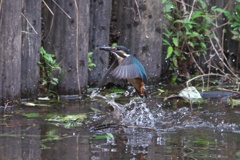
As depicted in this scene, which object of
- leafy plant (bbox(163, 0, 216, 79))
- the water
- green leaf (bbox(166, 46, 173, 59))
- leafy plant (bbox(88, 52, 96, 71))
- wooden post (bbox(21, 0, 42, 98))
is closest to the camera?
the water

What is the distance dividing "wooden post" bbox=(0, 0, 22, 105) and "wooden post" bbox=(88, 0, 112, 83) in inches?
55.8

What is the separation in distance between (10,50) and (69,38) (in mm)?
973

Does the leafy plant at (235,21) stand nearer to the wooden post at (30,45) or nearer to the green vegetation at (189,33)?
the green vegetation at (189,33)

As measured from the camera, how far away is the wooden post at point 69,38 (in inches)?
305

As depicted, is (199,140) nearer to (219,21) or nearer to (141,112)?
(141,112)

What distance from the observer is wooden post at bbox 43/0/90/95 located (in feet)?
25.4

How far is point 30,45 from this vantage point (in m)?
7.45

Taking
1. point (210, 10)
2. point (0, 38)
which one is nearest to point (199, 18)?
point (210, 10)

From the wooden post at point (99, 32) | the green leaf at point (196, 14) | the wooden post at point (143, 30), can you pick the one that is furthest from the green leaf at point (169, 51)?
the wooden post at point (99, 32)

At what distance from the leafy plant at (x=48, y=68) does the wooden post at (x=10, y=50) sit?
1.79 feet

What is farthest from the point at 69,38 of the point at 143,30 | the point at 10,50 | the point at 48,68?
the point at 143,30

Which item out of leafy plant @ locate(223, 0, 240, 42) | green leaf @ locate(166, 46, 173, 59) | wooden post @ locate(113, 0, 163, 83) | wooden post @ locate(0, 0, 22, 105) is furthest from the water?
leafy plant @ locate(223, 0, 240, 42)

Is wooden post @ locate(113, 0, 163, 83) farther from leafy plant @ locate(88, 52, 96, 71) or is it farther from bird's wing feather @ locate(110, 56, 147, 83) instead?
bird's wing feather @ locate(110, 56, 147, 83)

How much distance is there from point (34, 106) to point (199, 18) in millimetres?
3311
